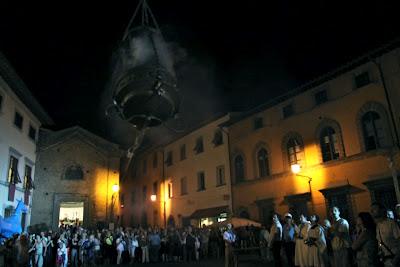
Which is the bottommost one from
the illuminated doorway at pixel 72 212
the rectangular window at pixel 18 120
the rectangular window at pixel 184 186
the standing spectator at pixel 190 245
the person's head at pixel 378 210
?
the standing spectator at pixel 190 245

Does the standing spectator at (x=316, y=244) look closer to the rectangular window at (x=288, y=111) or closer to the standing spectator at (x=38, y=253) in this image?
the standing spectator at (x=38, y=253)

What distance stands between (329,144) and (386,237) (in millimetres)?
15209

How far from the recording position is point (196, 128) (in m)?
33.0

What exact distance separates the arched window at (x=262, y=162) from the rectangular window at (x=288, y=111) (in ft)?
10.3

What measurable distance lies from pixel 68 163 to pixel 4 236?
18384 millimetres

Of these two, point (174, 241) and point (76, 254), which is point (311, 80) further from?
point (76, 254)

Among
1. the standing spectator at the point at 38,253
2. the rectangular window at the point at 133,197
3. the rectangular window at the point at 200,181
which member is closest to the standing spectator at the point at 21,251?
the standing spectator at the point at 38,253

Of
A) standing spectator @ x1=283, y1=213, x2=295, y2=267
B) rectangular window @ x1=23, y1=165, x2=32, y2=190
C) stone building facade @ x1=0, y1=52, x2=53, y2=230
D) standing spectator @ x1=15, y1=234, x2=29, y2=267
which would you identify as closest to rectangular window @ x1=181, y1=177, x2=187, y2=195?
stone building facade @ x1=0, y1=52, x2=53, y2=230

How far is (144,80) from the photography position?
12.7 feet

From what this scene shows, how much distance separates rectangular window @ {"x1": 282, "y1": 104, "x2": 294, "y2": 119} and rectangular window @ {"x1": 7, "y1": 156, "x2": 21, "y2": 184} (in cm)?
1905

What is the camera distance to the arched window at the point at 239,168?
27.6m

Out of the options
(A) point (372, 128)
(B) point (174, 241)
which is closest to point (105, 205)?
(B) point (174, 241)

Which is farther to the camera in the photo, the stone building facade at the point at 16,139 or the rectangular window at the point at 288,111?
the rectangular window at the point at 288,111

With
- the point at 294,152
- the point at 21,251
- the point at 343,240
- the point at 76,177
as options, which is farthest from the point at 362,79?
the point at 76,177
